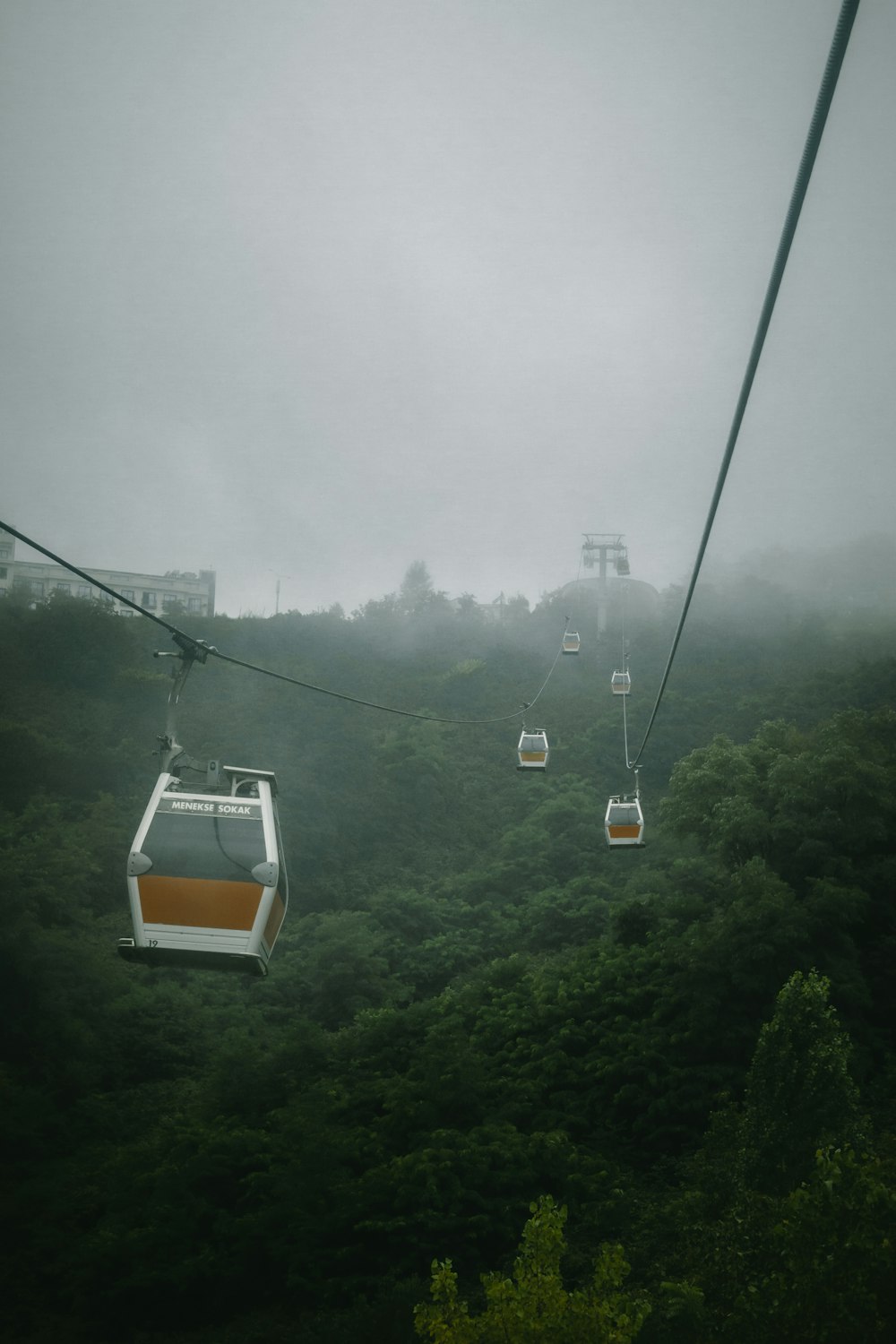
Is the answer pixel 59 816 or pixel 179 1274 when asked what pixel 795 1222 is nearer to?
pixel 179 1274

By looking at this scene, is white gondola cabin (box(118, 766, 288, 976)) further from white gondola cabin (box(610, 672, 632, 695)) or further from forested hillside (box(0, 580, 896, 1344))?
white gondola cabin (box(610, 672, 632, 695))

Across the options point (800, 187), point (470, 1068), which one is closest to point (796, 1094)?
point (470, 1068)

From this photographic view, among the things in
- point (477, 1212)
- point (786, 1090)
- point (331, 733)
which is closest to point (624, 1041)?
point (477, 1212)

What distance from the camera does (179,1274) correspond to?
16.5 m

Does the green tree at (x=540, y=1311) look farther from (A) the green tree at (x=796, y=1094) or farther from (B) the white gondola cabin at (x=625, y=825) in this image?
(B) the white gondola cabin at (x=625, y=825)

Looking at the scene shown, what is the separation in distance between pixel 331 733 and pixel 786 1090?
3278cm

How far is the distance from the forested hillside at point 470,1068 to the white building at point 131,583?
94.4 ft

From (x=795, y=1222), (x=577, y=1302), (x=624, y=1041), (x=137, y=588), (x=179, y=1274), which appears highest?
(x=137, y=588)

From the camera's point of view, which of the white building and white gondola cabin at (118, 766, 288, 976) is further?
the white building

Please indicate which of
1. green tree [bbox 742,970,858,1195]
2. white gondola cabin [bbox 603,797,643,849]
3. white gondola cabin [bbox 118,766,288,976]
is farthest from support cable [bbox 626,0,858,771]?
white gondola cabin [bbox 603,797,643,849]

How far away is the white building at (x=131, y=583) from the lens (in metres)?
67.2

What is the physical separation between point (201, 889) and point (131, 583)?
73.2 m

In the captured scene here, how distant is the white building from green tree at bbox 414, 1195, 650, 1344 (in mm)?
57568

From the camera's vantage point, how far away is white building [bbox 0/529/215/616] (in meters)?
67.2
